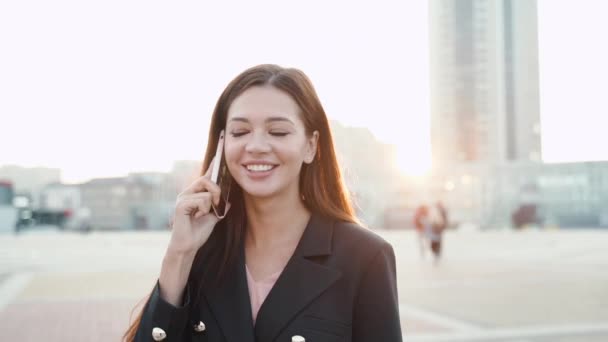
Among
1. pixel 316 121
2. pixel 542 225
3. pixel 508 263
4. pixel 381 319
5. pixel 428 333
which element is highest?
pixel 316 121

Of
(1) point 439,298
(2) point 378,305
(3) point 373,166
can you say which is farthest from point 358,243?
(3) point 373,166

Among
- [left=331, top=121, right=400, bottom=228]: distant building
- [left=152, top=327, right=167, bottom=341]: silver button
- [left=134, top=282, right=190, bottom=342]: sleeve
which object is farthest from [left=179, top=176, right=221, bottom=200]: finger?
[left=331, top=121, right=400, bottom=228]: distant building

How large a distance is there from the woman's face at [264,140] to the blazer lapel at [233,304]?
0.29 metres

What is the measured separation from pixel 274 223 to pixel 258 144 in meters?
0.36

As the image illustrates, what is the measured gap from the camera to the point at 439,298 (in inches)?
435

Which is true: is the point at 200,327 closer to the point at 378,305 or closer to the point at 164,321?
the point at 164,321

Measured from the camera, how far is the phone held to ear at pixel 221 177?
2439 millimetres

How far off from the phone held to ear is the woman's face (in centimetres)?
6

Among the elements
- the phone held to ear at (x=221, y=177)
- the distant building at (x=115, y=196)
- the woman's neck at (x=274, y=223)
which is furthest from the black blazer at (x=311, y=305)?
the distant building at (x=115, y=196)

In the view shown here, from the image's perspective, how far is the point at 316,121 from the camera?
2.51 metres

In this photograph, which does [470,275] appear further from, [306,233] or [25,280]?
[306,233]

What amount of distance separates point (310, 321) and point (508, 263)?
1641 centimetres

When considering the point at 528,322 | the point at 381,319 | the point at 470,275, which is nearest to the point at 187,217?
the point at 381,319

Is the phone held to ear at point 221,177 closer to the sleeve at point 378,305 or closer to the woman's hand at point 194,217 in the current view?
the woman's hand at point 194,217
